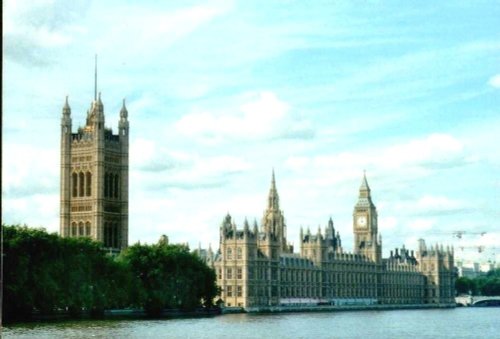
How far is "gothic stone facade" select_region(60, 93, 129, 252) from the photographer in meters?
147

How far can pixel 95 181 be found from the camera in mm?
147375

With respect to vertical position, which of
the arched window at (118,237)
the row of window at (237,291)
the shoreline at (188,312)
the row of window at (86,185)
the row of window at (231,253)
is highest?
the row of window at (86,185)

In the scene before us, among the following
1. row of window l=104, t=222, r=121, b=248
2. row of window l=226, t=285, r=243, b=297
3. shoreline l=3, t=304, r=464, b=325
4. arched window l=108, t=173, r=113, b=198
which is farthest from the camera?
row of window l=226, t=285, r=243, b=297

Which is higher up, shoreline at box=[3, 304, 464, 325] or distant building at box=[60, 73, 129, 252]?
distant building at box=[60, 73, 129, 252]

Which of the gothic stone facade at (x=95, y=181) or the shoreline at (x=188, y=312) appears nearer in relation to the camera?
the shoreline at (x=188, y=312)

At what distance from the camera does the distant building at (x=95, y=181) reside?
147000 millimetres

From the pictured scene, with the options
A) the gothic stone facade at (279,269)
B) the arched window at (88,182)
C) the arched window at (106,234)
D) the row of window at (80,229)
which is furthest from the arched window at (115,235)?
the gothic stone facade at (279,269)

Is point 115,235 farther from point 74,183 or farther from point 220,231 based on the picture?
point 220,231

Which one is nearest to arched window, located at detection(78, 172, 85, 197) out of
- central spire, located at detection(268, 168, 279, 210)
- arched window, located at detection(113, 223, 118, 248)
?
arched window, located at detection(113, 223, 118, 248)

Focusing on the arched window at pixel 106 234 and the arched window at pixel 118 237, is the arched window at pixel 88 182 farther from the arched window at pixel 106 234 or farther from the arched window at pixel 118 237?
the arched window at pixel 118 237

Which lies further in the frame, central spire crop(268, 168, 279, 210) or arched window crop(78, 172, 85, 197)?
central spire crop(268, 168, 279, 210)

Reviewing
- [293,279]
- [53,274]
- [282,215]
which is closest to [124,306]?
[53,274]

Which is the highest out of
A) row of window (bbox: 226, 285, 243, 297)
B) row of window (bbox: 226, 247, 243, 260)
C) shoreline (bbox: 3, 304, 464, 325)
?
row of window (bbox: 226, 247, 243, 260)

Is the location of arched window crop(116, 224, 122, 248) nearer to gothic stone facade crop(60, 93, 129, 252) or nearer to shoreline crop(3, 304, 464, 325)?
gothic stone facade crop(60, 93, 129, 252)
